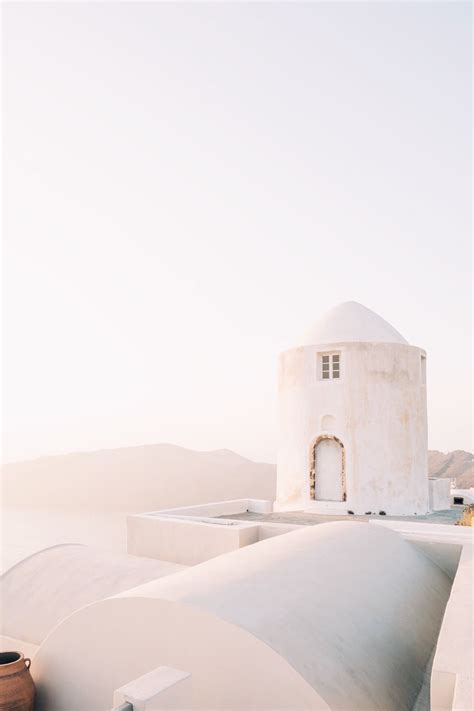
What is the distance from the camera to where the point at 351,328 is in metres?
17.2

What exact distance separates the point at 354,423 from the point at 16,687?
11.7 m

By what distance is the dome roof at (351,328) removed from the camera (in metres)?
17.0

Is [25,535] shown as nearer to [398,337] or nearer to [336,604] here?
[398,337]

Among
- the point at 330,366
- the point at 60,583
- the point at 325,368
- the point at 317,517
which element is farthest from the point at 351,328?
the point at 60,583

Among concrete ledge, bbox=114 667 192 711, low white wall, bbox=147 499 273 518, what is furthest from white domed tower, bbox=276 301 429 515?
concrete ledge, bbox=114 667 192 711

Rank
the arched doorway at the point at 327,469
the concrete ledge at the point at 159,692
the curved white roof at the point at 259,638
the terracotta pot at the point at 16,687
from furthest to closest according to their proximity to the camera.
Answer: the arched doorway at the point at 327,469, the terracotta pot at the point at 16,687, the curved white roof at the point at 259,638, the concrete ledge at the point at 159,692

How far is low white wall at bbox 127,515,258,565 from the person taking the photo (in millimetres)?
11273

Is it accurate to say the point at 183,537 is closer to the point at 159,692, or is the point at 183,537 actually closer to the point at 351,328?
the point at 159,692

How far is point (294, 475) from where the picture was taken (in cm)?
1695

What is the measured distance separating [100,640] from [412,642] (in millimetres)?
3687

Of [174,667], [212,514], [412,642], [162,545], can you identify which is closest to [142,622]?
[174,667]

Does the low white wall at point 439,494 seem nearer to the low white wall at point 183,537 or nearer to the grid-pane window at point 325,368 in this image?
the grid-pane window at point 325,368

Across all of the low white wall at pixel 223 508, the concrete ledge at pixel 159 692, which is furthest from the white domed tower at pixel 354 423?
the concrete ledge at pixel 159 692

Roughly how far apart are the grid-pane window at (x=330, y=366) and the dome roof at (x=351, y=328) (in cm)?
44
